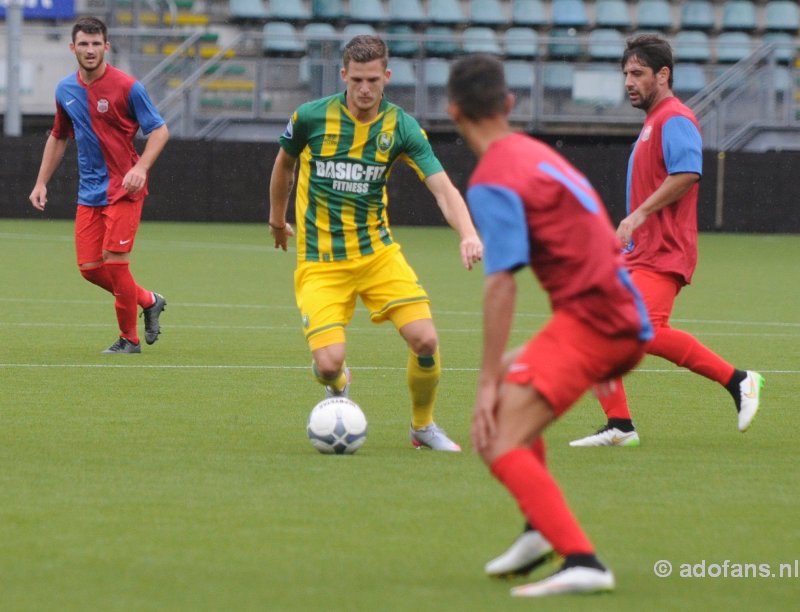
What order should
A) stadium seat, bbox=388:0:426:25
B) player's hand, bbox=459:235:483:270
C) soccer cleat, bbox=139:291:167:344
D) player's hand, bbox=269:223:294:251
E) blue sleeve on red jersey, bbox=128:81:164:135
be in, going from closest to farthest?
player's hand, bbox=459:235:483:270 < player's hand, bbox=269:223:294:251 < blue sleeve on red jersey, bbox=128:81:164:135 < soccer cleat, bbox=139:291:167:344 < stadium seat, bbox=388:0:426:25

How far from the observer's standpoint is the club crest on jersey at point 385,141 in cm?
706

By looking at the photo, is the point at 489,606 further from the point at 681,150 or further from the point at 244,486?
the point at 681,150

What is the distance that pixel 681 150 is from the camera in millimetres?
7086

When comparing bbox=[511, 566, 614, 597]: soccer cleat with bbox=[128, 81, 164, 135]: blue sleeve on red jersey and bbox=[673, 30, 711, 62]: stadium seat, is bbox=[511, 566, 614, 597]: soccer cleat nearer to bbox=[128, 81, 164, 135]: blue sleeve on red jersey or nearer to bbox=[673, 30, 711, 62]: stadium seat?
bbox=[128, 81, 164, 135]: blue sleeve on red jersey

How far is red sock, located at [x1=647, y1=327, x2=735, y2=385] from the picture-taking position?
724 centimetres

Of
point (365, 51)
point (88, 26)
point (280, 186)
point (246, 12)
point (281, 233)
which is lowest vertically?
point (281, 233)

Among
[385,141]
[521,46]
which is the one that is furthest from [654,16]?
[385,141]

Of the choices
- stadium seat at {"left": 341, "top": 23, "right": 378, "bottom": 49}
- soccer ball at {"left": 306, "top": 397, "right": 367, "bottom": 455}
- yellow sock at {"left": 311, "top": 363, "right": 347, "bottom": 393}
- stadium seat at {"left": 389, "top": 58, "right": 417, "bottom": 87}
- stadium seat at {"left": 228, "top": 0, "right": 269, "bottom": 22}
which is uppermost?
stadium seat at {"left": 228, "top": 0, "right": 269, "bottom": 22}

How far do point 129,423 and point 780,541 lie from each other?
360cm

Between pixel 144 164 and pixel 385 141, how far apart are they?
3350 mm

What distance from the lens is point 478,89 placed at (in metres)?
4.32

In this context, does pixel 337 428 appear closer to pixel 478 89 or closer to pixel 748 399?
pixel 748 399

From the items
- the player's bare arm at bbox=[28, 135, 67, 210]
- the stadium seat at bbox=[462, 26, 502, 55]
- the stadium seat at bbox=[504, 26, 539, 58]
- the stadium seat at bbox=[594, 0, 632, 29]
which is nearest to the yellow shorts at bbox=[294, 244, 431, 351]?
the player's bare arm at bbox=[28, 135, 67, 210]

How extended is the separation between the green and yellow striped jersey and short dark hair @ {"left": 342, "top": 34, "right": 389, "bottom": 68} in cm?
30
